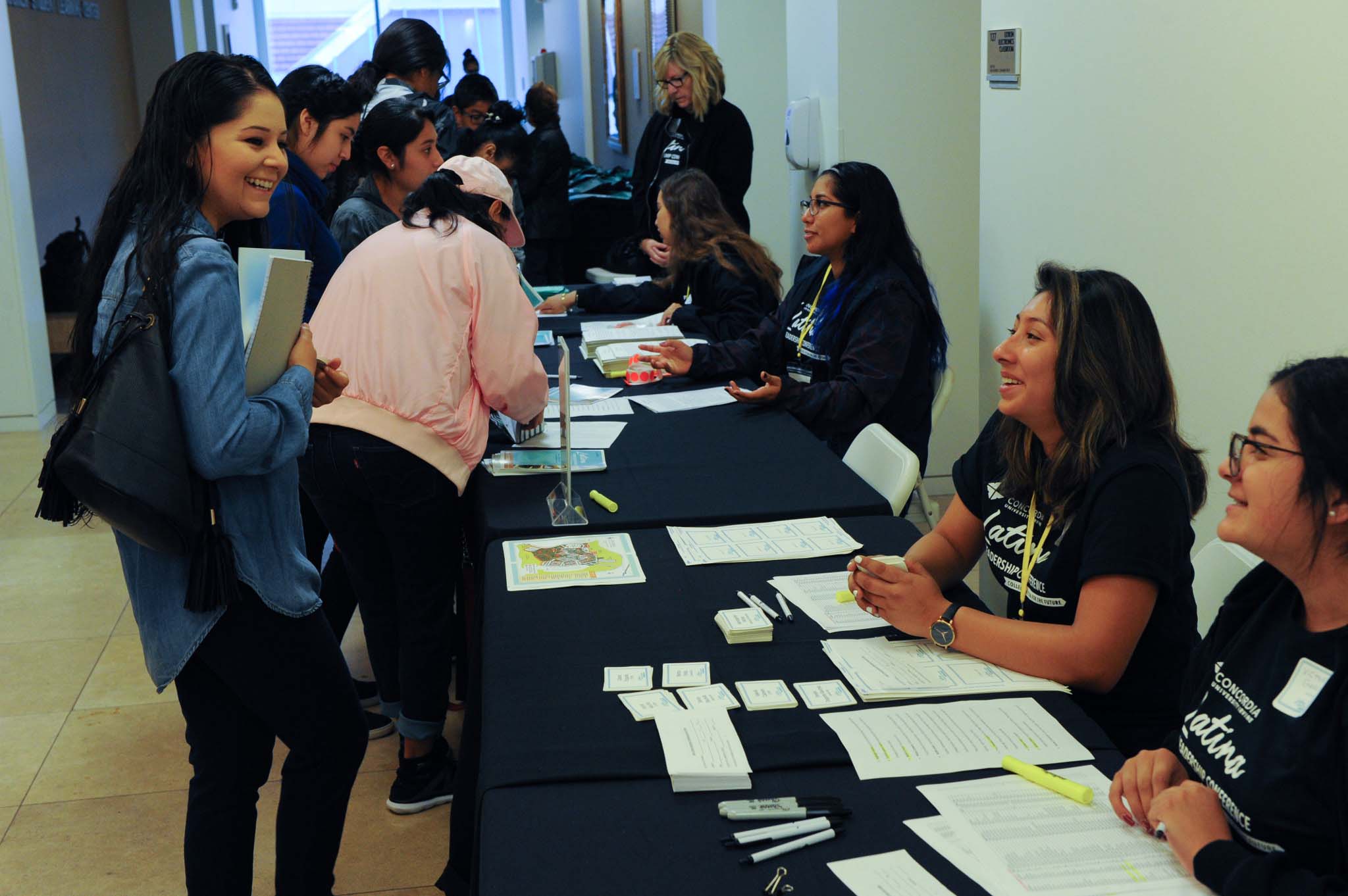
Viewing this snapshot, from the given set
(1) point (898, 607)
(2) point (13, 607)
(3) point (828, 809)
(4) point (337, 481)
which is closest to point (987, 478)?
(1) point (898, 607)

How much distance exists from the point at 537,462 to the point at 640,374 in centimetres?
106

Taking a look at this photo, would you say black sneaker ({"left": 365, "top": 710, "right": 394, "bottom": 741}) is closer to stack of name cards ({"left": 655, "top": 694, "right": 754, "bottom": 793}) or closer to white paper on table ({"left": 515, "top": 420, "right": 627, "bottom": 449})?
white paper on table ({"left": 515, "top": 420, "right": 627, "bottom": 449})

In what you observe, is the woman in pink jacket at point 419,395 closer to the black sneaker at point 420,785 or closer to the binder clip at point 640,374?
the black sneaker at point 420,785

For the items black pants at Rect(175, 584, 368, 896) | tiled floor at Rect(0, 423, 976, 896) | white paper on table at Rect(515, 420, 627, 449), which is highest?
white paper on table at Rect(515, 420, 627, 449)

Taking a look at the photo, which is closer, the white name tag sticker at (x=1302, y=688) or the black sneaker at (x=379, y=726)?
the white name tag sticker at (x=1302, y=688)

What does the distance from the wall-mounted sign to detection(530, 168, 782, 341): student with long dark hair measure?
128cm

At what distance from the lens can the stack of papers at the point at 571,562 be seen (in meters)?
1.99

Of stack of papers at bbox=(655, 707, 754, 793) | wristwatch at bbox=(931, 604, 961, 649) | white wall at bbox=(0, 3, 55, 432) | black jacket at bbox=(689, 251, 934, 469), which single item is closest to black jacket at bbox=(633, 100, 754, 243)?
black jacket at bbox=(689, 251, 934, 469)

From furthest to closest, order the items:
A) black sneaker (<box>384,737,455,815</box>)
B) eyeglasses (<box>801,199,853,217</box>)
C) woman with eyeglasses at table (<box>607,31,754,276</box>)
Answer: woman with eyeglasses at table (<box>607,31,754,276</box>) → eyeglasses (<box>801,199,853,217</box>) → black sneaker (<box>384,737,455,815</box>)

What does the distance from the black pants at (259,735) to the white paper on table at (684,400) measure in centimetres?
153

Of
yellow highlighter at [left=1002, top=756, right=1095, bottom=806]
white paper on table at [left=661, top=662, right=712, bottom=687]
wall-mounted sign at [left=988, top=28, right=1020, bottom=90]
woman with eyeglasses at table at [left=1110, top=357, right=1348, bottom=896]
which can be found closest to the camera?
woman with eyeglasses at table at [left=1110, top=357, right=1348, bottom=896]

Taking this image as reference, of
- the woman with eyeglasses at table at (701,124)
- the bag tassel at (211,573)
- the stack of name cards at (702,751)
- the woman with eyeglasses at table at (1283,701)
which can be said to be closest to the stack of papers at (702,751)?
the stack of name cards at (702,751)

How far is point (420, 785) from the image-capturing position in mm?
2713

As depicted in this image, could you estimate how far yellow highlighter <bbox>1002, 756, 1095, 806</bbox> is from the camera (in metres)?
1.31
